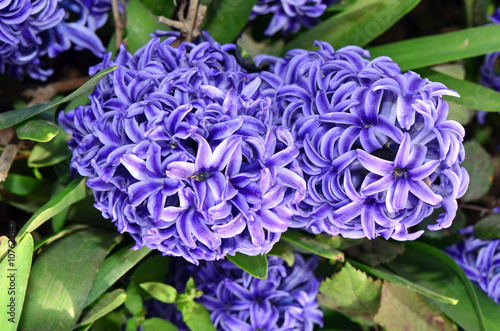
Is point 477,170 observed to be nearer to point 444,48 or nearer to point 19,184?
point 444,48

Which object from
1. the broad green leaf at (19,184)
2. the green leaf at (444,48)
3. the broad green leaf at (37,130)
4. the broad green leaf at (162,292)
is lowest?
the broad green leaf at (162,292)

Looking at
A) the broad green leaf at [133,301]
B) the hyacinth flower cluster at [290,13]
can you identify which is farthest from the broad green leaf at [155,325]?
the hyacinth flower cluster at [290,13]

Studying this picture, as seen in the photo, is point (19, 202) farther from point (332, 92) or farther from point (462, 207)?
point (462, 207)

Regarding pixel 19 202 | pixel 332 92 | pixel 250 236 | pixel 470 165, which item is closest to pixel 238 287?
pixel 250 236

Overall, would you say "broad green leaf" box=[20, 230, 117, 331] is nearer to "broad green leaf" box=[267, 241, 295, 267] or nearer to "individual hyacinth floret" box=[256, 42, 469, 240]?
"broad green leaf" box=[267, 241, 295, 267]

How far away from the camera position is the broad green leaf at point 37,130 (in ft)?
3.68

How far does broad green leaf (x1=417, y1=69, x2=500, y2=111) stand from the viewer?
1.36m

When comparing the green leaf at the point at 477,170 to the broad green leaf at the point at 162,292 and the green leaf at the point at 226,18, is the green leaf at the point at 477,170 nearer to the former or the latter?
the green leaf at the point at 226,18

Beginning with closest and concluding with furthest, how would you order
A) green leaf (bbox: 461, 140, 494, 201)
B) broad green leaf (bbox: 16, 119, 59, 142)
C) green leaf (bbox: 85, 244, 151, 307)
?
broad green leaf (bbox: 16, 119, 59, 142), green leaf (bbox: 85, 244, 151, 307), green leaf (bbox: 461, 140, 494, 201)

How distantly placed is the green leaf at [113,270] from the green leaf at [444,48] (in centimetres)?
86

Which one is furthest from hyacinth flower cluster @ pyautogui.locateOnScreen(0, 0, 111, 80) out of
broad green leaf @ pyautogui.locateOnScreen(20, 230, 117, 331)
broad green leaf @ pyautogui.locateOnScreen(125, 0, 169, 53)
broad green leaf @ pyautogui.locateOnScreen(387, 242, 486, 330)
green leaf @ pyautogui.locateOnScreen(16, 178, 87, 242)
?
broad green leaf @ pyautogui.locateOnScreen(387, 242, 486, 330)

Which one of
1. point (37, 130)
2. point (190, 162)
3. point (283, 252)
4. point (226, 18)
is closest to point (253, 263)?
point (283, 252)

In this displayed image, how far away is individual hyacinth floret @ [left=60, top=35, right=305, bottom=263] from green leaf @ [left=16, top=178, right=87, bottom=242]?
8 cm

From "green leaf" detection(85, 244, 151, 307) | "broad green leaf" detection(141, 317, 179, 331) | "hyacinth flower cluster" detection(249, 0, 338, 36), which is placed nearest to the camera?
"green leaf" detection(85, 244, 151, 307)
